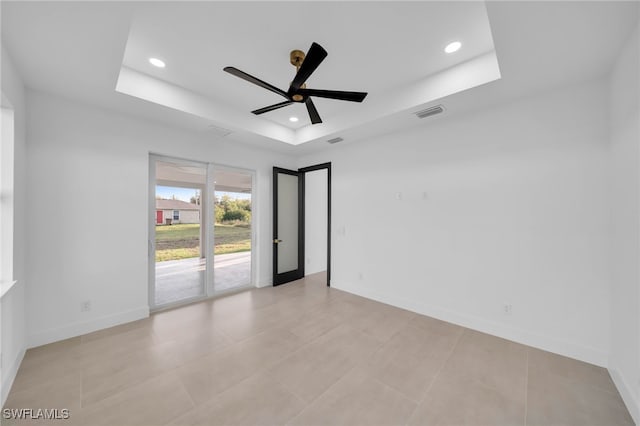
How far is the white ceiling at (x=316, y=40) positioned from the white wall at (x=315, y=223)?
314cm

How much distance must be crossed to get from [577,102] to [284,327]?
13.4 ft

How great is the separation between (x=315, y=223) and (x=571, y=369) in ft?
15.6

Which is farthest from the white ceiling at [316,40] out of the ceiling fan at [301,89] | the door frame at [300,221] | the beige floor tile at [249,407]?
the beige floor tile at [249,407]

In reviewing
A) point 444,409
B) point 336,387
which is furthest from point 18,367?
point 444,409

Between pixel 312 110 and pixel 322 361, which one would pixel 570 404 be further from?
pixel 312 110

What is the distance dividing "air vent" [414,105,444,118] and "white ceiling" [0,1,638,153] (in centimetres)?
10

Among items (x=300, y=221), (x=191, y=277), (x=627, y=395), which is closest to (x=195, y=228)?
(x=191, y=277)

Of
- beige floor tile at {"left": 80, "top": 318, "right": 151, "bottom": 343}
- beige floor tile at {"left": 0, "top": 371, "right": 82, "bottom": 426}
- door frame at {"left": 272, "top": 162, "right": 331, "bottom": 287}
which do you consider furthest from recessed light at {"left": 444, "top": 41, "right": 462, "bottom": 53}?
beige floor tile at {"left": 80, "top": 318, "right": 151, "bottom": 343}

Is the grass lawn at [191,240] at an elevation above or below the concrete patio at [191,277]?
above

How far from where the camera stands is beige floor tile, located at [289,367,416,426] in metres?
1.69

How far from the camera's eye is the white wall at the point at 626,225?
Answer: 1.79m

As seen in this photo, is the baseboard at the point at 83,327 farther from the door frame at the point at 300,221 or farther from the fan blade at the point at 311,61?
the fan blade at the point at 311,61

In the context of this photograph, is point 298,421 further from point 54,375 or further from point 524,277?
point 524,277

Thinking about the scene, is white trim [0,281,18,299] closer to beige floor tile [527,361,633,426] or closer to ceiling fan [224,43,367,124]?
ceiling fan [224,43,367,124]
